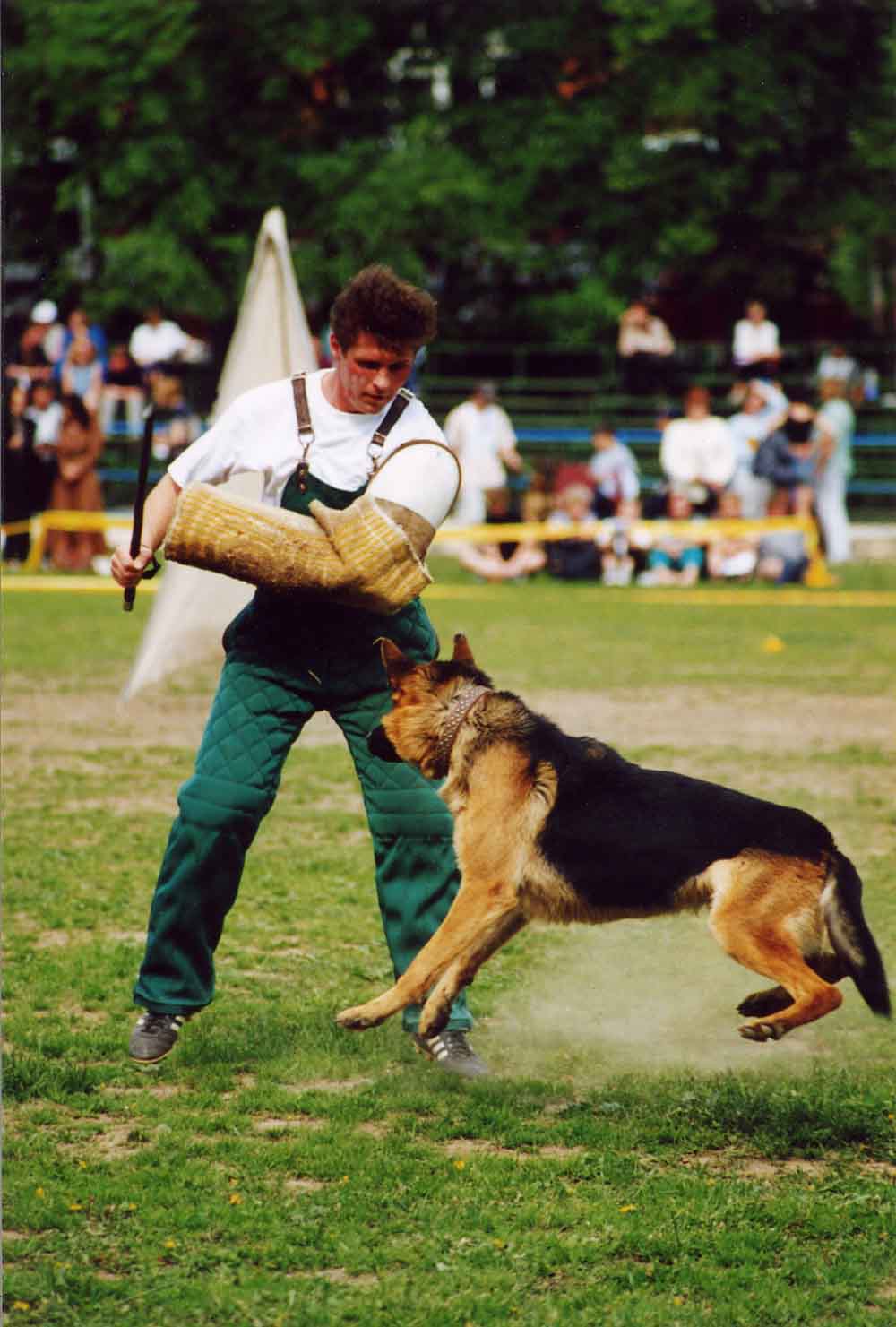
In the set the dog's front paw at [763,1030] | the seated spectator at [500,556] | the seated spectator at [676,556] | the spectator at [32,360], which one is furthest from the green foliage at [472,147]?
the dog's front paw at [763,1030]

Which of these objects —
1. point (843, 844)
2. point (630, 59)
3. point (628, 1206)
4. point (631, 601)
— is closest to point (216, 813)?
point (628, 1206)

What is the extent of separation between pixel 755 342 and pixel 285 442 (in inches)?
715

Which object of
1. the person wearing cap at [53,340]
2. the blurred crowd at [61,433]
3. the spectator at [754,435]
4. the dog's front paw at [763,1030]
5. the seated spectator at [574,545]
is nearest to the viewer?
the dog's front paw at [763,1030]

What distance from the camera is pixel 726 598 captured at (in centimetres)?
1756

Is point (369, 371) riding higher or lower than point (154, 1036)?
higher

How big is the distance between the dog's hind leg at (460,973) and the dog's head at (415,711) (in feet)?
1.35

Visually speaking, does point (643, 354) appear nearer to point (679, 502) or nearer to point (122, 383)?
point (679, 502)

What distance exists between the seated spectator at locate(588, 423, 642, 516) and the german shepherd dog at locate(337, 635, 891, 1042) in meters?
14.3

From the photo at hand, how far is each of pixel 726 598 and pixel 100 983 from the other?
40.7 feet

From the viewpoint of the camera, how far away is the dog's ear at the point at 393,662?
15.9 feet

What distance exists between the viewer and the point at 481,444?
20266 mm

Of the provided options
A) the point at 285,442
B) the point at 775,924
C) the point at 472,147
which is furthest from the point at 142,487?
the point at 472,147

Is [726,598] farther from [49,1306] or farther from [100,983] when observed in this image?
[49,1306]

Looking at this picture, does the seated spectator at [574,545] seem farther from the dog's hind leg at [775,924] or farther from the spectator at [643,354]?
the dog's hind leg at [775,924]
